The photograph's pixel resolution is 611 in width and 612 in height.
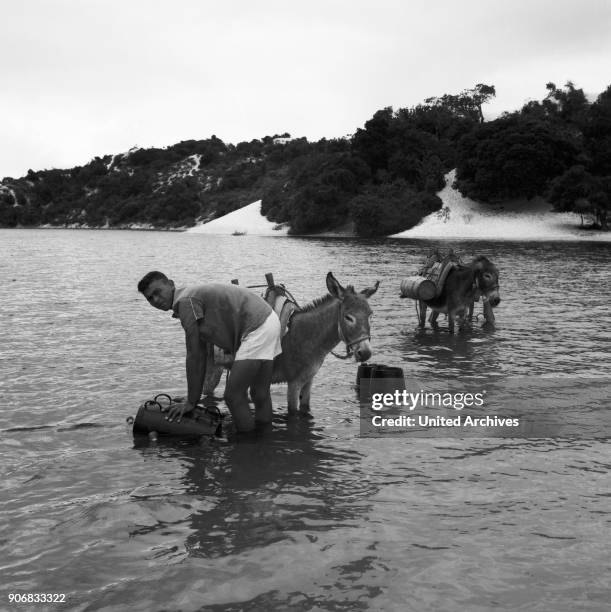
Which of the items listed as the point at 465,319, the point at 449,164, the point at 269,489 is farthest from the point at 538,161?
the point at 269,489

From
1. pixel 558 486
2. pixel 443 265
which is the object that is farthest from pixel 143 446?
pixel 443 265

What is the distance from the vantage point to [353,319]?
8.39 metres

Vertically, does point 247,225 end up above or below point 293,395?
above

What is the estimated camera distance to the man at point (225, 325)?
7789mm

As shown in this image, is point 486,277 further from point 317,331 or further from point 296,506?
point 296,506

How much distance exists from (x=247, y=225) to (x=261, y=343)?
397ft

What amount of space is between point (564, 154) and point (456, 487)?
91019mm

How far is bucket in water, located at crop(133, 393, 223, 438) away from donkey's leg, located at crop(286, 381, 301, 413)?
42.4 inches

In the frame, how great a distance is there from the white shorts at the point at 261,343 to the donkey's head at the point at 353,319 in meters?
0.96

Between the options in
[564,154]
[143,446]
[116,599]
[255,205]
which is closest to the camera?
[116,599]

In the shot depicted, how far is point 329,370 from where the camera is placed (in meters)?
13.3

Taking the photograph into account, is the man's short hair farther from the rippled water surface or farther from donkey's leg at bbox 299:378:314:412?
donkey's leg at bbox 299:378:314:412

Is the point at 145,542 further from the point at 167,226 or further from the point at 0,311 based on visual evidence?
the point at 167,226

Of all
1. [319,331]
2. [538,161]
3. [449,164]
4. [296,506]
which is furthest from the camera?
[449,164]
